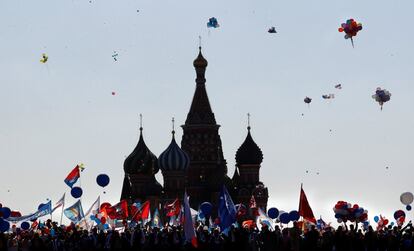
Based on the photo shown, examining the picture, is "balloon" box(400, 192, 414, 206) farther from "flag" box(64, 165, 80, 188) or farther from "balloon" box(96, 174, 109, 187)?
"flag" box(64, 165, 80, 188)

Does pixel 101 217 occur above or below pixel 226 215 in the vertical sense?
above

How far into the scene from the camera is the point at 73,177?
4838cm

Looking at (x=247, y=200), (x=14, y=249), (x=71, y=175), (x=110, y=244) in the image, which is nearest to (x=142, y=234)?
(x=110, y=244)

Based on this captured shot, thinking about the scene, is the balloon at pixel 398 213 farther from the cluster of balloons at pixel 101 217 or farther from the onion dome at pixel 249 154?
the onion dome at pixel 249 154

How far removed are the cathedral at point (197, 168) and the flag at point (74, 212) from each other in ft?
144

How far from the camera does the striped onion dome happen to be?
9912 centimetres

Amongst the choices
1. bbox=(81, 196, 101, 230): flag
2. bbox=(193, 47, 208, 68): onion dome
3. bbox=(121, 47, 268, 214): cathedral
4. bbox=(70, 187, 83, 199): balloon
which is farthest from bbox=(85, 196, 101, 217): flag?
bbox=(193, 47, 208, 68): onion dome

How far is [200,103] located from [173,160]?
787 cm

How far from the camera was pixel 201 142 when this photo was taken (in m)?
104

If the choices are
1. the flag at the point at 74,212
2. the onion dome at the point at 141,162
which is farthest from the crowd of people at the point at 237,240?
the onion dome at the point at 141,162

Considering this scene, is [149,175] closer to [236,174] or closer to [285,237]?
[236,174]

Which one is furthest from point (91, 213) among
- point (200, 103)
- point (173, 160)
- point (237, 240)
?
point (200, 103)

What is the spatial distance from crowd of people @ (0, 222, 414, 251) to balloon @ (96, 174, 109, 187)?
18.2 ft

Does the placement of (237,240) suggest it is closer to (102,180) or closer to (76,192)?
(76,192)
